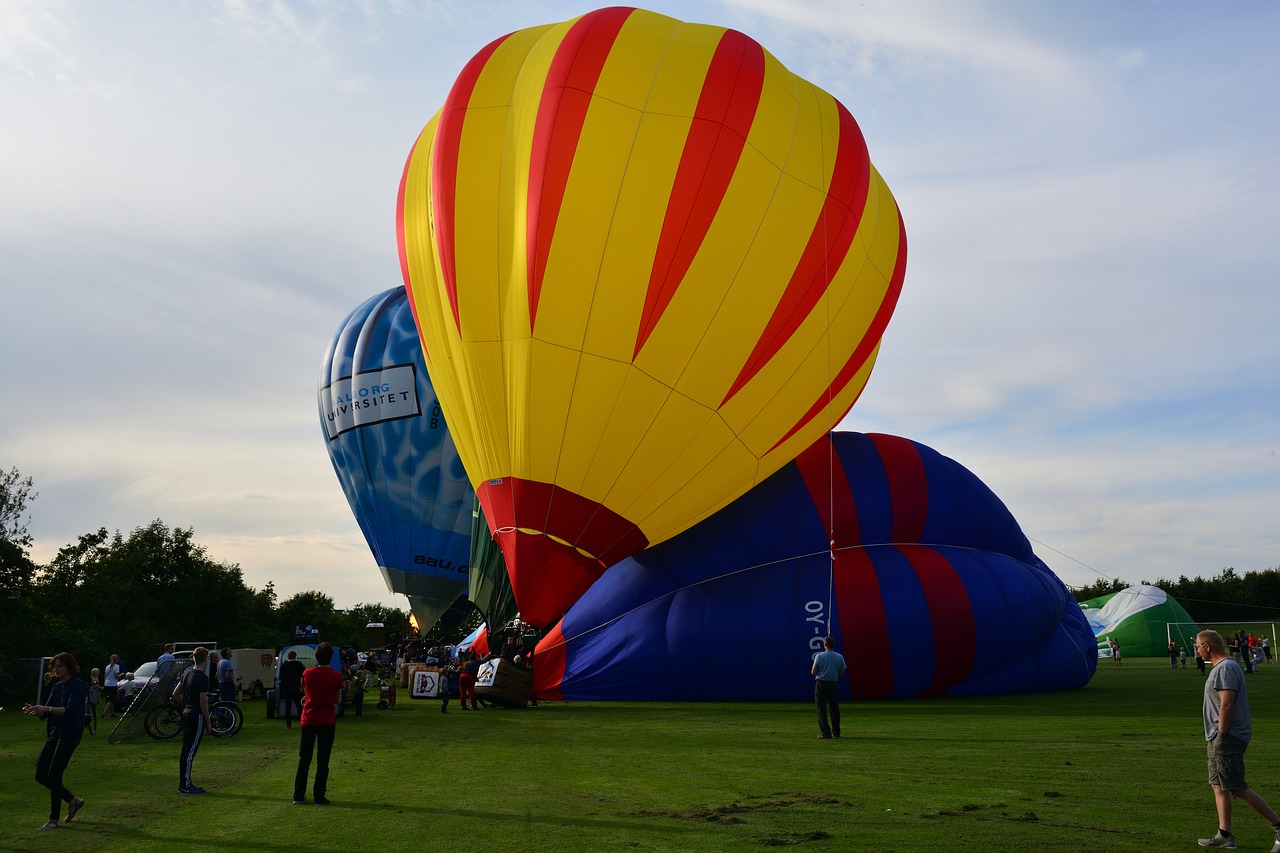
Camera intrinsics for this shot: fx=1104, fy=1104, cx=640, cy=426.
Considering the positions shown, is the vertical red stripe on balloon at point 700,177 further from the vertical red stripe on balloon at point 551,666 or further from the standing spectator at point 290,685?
the standing spectator at point 290,685

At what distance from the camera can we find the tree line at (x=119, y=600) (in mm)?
27406

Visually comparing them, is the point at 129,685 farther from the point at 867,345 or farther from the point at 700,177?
the point at 867,345

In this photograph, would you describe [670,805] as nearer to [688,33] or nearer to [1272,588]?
[688,33]

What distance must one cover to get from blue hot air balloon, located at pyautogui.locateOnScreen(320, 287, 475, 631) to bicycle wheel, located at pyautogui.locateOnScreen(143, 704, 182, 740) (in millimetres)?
10623

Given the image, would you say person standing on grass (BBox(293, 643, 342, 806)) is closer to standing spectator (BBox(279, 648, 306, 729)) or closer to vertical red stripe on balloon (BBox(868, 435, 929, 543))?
standing spectator (BBox(279, 648, 306, 729))

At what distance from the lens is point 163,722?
14047mm

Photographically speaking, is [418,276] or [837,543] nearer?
[418,276]

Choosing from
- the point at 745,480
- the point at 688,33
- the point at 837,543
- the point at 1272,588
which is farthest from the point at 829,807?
the point at 1272,588

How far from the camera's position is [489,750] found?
1152cm

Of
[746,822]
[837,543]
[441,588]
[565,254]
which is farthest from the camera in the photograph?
[441,588]

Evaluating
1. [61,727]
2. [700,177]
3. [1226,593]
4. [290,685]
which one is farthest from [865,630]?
[1226,593]

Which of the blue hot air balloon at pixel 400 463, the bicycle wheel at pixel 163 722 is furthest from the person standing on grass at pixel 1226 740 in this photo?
the blue hot air balloon at pixel 400 463

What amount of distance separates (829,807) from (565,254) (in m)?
9.16

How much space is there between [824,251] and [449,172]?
5.58m
